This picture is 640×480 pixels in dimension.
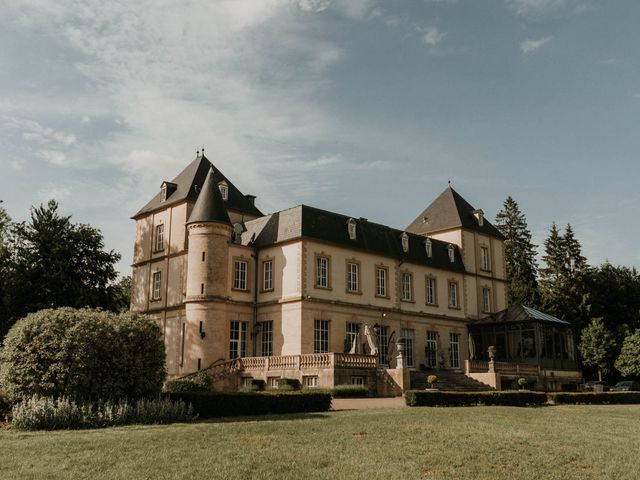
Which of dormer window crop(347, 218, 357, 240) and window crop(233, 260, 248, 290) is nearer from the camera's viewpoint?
window crop(233, 260, 248, 290)

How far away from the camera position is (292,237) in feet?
111

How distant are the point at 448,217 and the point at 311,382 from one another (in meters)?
20.3

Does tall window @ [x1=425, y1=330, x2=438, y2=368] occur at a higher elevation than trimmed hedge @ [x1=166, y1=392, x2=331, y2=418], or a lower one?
higher

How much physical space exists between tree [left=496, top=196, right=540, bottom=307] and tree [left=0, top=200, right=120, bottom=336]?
35476 millimetres

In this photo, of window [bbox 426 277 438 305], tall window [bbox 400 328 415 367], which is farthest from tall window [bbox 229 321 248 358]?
window [bbox 426 277 438 305]

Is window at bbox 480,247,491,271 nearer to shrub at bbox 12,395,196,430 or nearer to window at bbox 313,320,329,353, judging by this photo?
window at bbox 313,320,329,353

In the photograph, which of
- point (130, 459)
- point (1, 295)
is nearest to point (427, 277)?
point (1, 295)

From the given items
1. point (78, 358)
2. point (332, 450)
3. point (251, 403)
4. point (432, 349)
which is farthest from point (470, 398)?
point (432, 349)

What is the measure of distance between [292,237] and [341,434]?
20.3 meters

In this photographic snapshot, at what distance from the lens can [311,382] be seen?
28.6m

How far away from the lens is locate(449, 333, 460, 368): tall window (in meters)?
40.7

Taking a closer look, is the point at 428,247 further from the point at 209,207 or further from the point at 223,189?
the point at 209,207

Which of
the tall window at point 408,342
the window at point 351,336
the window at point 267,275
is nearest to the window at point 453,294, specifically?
the tall window at point 408,342

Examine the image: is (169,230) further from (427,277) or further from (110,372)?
(110,372)
